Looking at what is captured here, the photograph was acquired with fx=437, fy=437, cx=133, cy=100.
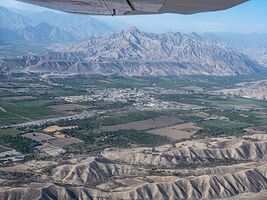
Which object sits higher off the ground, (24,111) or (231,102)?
(231,102)

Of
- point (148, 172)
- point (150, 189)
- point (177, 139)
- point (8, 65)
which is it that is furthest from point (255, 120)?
point (8, 65)

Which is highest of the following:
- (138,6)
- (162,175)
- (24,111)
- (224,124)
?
(138,6)

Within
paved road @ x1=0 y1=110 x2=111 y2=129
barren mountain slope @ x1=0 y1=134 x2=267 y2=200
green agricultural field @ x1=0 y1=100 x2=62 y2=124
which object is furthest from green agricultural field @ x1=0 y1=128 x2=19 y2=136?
barren mountain slope @ x1=0 y1=134 x2=267 y2=200

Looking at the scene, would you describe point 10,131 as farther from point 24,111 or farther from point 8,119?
point 24,111

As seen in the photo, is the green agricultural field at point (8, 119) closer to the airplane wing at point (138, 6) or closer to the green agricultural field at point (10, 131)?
the green agricultural field at point (10, 131)

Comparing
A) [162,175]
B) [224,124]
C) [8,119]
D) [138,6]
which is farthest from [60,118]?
[138,6]

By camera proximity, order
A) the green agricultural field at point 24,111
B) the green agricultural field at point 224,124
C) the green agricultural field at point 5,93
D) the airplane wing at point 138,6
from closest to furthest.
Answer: the airplane wing at point 138,6, the green agricultural field at point 24,111, the green agricultural field at point 224,124, the green agricultural field at point 5,93

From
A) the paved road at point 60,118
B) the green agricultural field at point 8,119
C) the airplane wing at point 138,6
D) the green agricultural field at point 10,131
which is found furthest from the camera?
the green agricultural field at point 8,119

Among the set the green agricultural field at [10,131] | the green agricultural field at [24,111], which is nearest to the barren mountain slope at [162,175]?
the green agricultural field at [10,131]

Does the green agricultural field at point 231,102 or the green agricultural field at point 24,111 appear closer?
the green agricultural field at point 24,111
